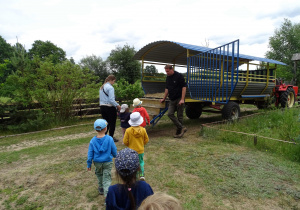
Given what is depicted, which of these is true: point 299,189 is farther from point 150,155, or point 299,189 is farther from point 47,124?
point 47,124

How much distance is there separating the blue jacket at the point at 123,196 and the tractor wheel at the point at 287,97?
10.6m

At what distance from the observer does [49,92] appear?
8570 mm

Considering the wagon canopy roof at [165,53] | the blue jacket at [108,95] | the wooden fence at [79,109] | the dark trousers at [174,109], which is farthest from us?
the wooden fence at [79,109]

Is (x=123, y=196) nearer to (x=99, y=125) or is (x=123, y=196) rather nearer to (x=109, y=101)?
(x=99, y=125)

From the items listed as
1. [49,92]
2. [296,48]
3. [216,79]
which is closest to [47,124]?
[49,92]

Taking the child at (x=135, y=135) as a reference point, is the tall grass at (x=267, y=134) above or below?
below

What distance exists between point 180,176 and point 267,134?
3.59 m

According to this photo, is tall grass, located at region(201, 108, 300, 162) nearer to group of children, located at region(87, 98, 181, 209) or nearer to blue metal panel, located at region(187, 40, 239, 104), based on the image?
blue metal panel, located at region(187, 40, 239, 104)

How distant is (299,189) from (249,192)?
0.74 metres

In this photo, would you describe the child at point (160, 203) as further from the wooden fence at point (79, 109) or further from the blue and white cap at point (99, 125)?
the wooden fence at point (79, 109)

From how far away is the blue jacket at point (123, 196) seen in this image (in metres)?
1.56

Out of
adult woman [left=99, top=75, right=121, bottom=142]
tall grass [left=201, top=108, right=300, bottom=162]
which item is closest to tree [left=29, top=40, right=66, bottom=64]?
adult woman [left=99, top=75, right=121, bottom=142]

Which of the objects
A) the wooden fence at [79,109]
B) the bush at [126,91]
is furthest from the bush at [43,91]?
the bush at [126,91]

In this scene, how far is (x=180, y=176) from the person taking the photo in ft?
11.7
